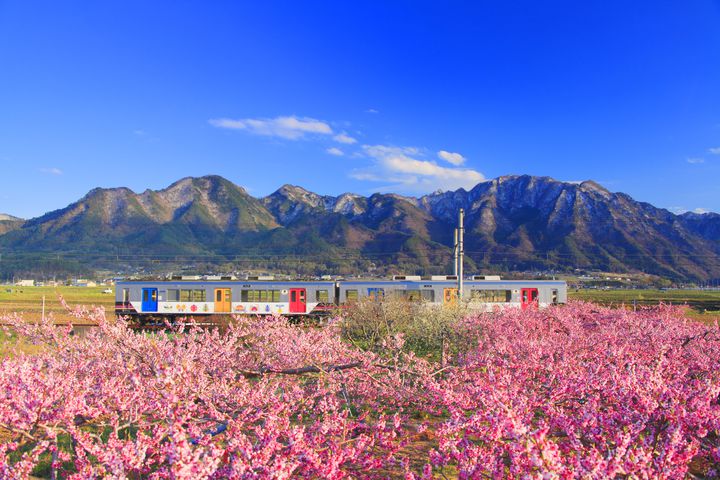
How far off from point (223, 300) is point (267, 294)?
2633 millimetres

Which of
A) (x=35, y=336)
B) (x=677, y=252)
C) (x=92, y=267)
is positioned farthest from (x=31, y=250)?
(x=677, y=252)

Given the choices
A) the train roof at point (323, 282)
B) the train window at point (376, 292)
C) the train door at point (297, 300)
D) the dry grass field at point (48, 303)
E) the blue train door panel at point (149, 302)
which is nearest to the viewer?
the train window at point (376, 292)

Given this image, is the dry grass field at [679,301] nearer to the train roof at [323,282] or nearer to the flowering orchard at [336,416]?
the train roof at [323,282]

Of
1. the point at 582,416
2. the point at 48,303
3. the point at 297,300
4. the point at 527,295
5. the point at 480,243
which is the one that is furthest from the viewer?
the point at 480,243

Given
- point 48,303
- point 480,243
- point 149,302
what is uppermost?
point 480,243

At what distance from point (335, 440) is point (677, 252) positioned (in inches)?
6796

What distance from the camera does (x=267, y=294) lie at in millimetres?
27250

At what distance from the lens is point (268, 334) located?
940cm

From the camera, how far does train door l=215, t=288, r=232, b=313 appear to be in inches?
1068

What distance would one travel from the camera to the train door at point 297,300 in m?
26.8

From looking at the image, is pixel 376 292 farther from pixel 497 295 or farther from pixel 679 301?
pixel 679 301

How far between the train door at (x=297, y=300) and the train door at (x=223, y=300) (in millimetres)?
3675

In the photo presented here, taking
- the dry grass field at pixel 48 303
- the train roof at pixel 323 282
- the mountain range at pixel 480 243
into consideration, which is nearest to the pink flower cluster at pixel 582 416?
the train roof at pixel 323 282

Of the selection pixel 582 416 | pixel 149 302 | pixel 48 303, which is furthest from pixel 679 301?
pixel 48 303
